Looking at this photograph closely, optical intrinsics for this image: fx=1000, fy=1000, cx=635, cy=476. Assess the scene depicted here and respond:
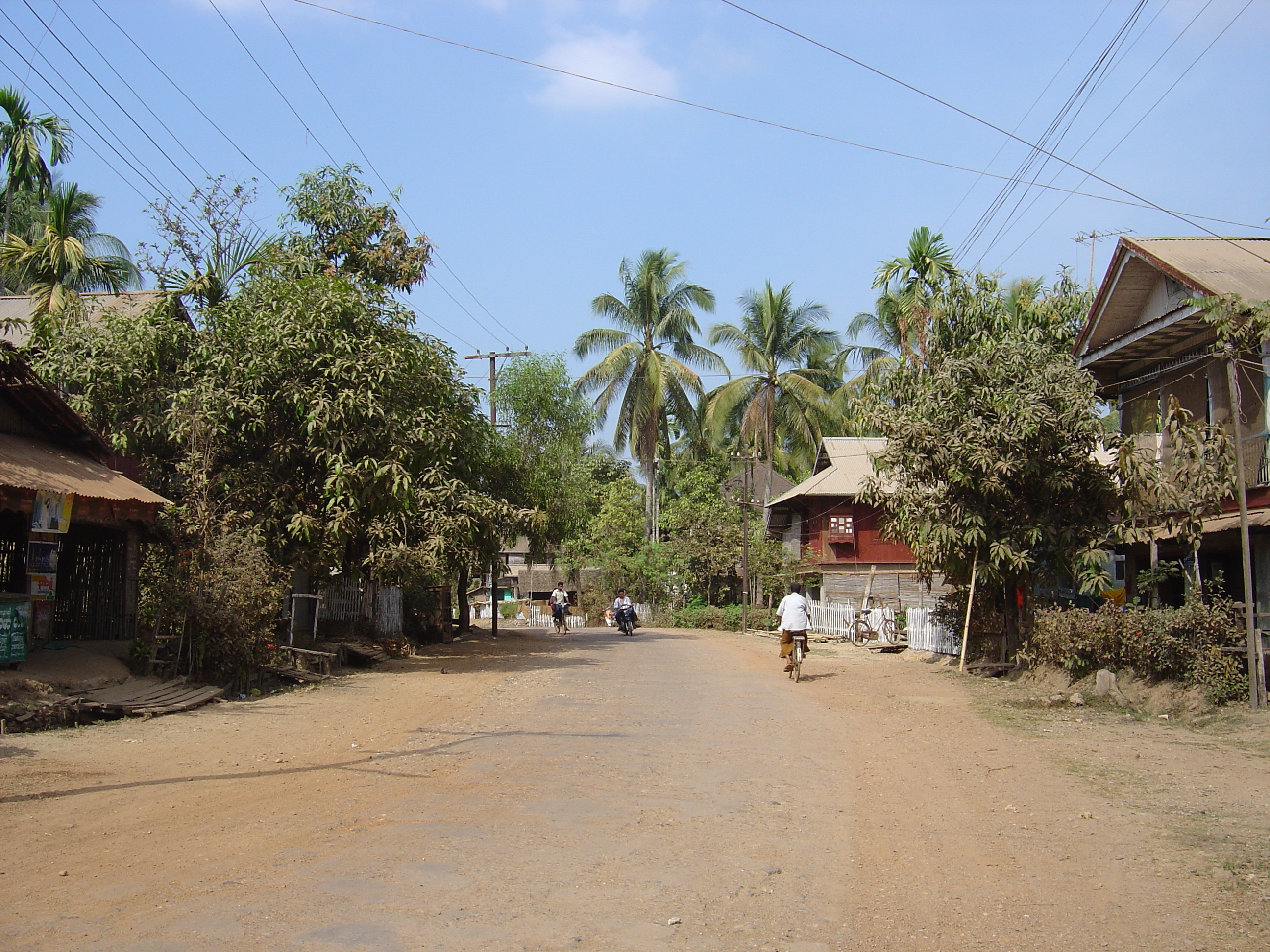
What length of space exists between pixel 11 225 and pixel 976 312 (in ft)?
124

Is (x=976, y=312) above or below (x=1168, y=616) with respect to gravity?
above

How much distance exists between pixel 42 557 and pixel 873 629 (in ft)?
78.7

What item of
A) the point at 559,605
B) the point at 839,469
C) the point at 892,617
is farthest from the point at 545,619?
the point at 892,617

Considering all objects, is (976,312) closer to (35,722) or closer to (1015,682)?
(1015,682)

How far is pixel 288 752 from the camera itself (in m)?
10.1

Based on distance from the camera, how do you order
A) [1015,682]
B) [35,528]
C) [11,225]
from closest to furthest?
[35,528], [1015,682], [11,225]

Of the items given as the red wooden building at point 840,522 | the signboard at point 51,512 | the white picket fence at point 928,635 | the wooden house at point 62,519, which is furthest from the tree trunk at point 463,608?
the signboard at point 51,512

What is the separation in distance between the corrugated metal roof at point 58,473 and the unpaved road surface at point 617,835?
3274mm

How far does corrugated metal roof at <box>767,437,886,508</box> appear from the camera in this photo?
4069 centimetres

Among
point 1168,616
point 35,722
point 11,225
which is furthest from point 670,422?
point 35,722

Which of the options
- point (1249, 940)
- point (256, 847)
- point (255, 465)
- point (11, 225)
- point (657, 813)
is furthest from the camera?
point (11, 225)

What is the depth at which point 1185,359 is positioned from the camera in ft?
58.4

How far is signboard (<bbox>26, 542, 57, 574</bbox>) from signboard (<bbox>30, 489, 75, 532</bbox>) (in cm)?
90

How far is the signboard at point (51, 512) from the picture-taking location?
1245 centimetres
